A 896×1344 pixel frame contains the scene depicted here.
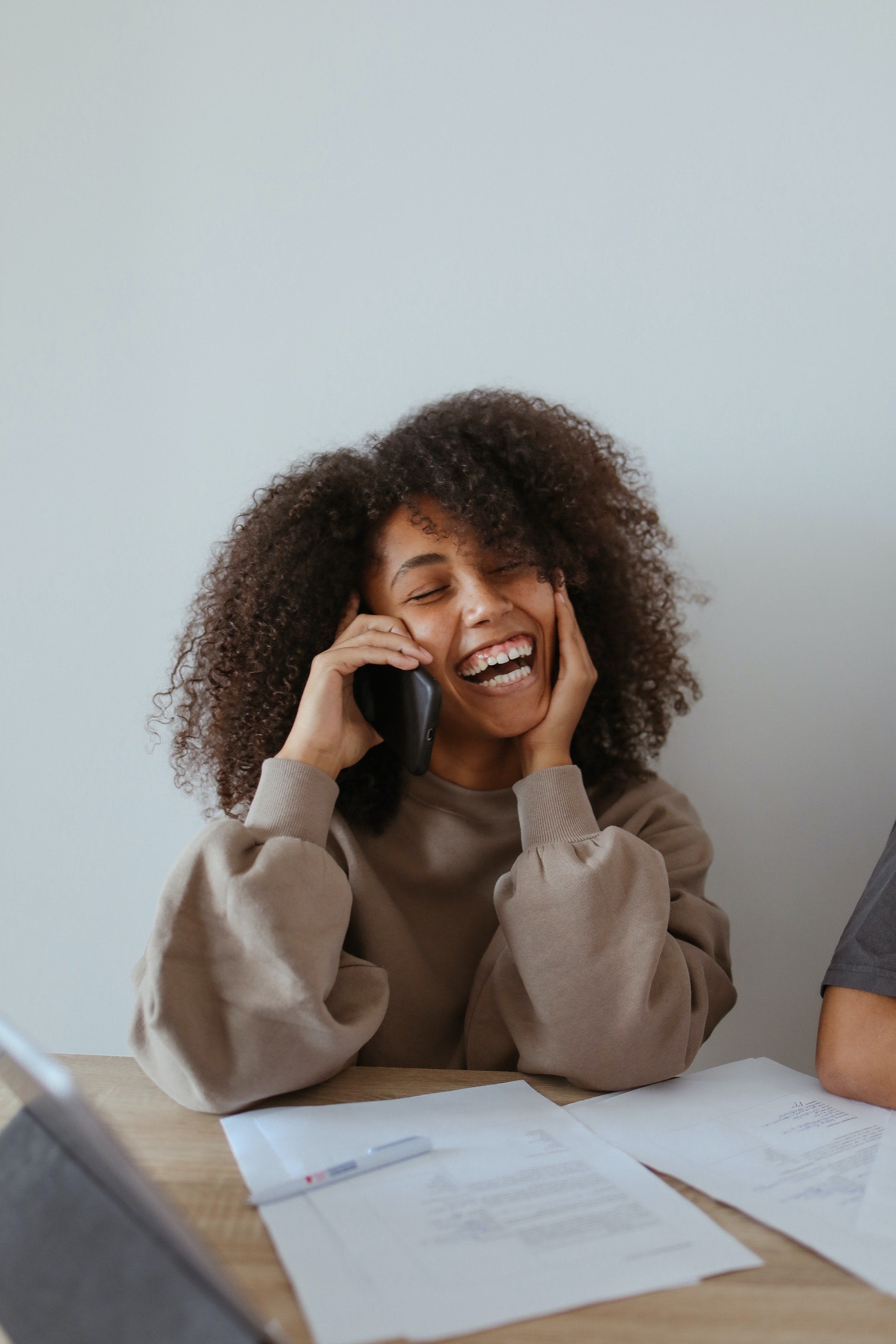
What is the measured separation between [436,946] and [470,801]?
0.19m

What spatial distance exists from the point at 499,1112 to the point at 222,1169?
0.25m

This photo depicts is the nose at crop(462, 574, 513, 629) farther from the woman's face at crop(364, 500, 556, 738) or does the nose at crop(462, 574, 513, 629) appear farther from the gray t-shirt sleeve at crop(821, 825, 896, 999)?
the gray t-shirt sleeve at crop(821, 825, 896, 999)

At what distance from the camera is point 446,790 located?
1.23 metres

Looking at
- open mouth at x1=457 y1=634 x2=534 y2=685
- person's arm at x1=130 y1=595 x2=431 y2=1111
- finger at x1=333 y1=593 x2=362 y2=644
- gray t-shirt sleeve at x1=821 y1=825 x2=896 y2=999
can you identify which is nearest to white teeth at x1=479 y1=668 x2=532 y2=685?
open mouth at x1=457 y1=634 x2=534 y2=685

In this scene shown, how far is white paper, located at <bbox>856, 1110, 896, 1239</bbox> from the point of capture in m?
0.61

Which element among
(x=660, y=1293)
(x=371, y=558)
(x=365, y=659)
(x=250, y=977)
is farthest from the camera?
(x=371, y=558)

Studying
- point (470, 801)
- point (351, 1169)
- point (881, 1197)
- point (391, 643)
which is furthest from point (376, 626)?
point (881, 1197)

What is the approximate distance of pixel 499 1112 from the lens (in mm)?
804

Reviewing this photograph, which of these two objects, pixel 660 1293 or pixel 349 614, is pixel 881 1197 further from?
pixel 349 614

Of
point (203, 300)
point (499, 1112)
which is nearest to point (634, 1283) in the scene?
point (499, 1112)

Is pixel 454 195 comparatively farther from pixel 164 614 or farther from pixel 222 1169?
pixel 222 1169

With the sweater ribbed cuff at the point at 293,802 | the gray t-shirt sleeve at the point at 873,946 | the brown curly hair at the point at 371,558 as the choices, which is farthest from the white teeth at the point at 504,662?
the gray t-shirt sleeve at the point at 873,946

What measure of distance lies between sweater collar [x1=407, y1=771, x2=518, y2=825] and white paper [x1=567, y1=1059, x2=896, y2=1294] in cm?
40

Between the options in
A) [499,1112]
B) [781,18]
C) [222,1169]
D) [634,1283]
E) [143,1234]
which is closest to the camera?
[143,1234]
